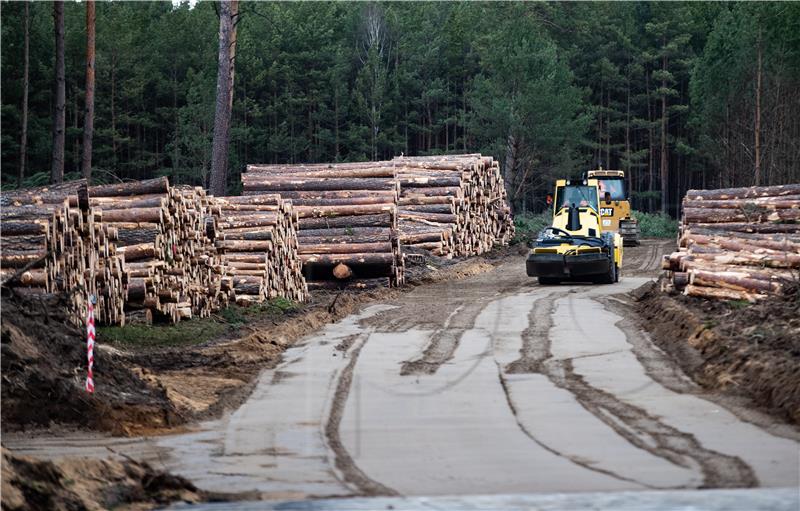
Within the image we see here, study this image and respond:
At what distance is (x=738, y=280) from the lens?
21.2m

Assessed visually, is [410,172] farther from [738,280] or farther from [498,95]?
[498,95]

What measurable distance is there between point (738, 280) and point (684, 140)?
194ft

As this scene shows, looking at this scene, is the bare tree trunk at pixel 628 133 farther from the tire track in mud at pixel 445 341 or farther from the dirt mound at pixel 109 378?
the dirt mound at pixel 109 378

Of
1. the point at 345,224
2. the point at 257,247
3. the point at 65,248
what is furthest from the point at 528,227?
the point at 65,248

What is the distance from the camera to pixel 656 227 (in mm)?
59844

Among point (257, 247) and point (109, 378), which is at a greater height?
point (257, 247)

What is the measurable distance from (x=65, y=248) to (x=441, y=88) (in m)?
60.4

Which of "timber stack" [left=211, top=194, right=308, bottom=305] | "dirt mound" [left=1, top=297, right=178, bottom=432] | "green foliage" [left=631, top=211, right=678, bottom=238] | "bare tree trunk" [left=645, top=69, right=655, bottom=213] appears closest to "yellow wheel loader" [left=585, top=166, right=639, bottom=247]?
"green foliage" [left=631, top=211, right=678, bottom=238]

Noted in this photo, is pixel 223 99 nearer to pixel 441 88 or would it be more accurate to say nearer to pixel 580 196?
pixel 580 196

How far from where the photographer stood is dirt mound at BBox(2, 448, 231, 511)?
8.18 m

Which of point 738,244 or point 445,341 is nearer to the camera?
point 445,341

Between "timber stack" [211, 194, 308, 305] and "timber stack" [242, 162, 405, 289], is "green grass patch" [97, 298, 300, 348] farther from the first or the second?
"timber stack" [242, 162, 405, 289]

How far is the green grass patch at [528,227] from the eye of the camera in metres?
48.3

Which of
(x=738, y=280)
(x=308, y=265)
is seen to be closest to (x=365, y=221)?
(x=308, y=265)
